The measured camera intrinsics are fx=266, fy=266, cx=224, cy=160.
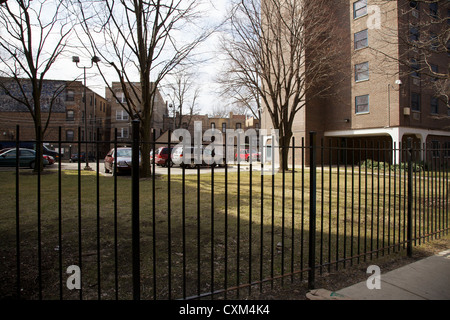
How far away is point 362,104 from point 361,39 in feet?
18.7

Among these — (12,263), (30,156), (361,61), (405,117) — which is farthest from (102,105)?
Result: (12,263)

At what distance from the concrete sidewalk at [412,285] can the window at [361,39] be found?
80.6 ft

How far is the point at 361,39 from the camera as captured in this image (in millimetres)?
23562

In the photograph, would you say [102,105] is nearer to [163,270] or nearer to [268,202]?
[268,202]

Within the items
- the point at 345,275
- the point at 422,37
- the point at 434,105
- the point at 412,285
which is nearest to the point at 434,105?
the point at 434,105

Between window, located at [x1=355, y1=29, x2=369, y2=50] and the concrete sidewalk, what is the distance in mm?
24572

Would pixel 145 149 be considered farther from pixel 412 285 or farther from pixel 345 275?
pixel 412 285

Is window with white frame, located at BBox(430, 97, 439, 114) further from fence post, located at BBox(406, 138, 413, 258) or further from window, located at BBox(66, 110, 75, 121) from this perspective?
window, located at BBox(66, 110, 75, 121)

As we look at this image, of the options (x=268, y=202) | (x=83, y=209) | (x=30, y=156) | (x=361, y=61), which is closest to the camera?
(x=83, y=209)

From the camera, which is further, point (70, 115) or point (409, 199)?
point (70, 115)

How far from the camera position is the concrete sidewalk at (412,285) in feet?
9.43

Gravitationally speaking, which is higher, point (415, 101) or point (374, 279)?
point (415, 101)

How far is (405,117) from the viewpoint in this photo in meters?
21.8

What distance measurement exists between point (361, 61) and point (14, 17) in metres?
25.0
